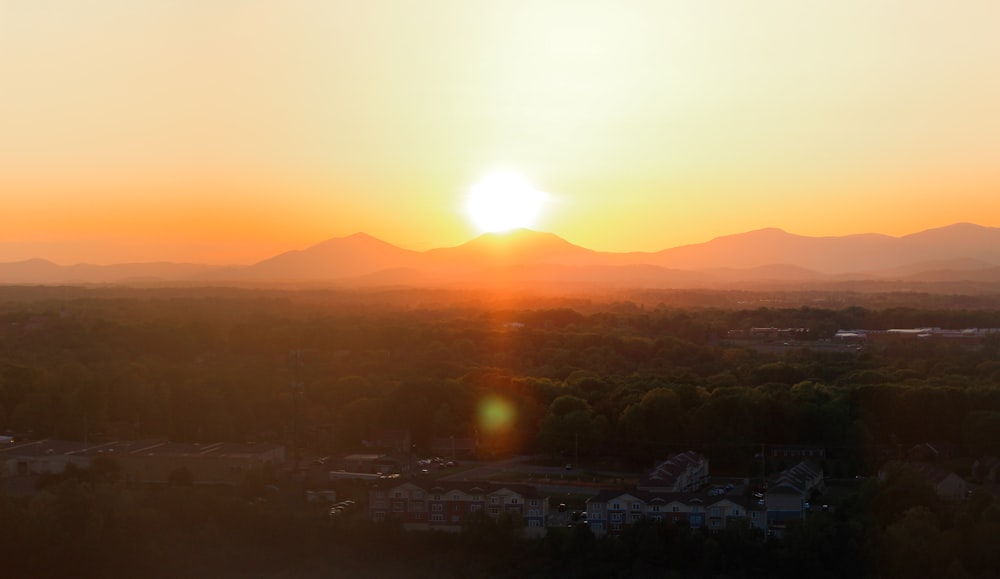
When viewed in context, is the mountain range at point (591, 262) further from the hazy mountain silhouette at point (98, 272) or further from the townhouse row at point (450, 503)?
the townhouse row at point (450, 503)

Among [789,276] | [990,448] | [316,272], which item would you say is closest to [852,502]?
[990,448]

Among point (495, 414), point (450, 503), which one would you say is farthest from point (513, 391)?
point (450, 503)

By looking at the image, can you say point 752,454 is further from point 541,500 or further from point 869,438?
point 541,500

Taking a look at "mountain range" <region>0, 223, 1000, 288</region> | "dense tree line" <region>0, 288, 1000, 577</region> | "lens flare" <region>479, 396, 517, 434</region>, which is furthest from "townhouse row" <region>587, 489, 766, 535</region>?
"mountain range" <region>0, 223, 1000, 288</region>

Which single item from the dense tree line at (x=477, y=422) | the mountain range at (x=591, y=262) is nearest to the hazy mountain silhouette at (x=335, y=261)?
the mountain range at (x=591, y=262)

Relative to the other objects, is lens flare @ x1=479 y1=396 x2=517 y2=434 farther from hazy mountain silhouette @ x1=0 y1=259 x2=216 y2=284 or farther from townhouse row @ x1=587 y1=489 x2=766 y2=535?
hazy mountain silhouette @ x1=0 y1=259 x2=216 y2=284

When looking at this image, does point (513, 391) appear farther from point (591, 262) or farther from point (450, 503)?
point (591, 262)
